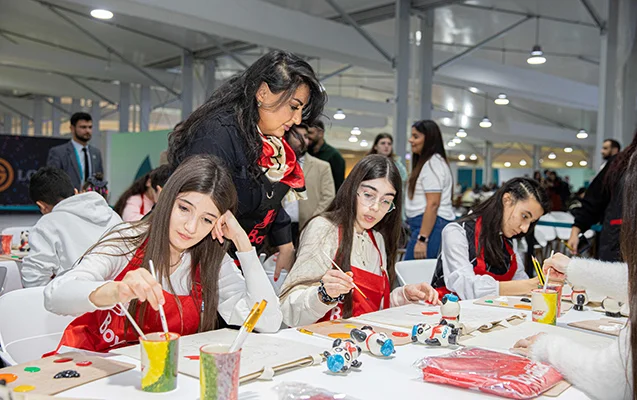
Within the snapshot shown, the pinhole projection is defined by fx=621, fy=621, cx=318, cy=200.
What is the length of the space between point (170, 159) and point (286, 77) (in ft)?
1.71

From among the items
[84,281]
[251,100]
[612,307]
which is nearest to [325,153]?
[251,100]

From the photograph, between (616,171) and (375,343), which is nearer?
(375,343)

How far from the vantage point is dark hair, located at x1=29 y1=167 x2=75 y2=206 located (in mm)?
3627

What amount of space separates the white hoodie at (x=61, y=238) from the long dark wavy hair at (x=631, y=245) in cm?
245

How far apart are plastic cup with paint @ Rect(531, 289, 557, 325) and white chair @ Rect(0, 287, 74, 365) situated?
151cm

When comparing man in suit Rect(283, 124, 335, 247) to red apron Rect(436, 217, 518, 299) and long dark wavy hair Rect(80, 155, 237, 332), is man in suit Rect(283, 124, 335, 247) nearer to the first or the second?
red apron Rect(436, 217, 518, 299)

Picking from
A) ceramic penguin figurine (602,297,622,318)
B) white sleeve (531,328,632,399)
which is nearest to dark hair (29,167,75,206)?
ceramic penguin figurine (602,297,622,318)

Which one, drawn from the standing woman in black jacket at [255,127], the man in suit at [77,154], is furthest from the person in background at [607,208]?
the man in suit at [77,154]

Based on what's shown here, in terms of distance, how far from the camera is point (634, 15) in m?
6.42

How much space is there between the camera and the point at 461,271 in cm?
281

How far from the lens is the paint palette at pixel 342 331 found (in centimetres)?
175

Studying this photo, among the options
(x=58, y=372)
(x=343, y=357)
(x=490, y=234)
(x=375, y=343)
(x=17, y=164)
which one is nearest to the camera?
(x=58, y=372)

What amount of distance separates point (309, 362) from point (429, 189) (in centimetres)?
300

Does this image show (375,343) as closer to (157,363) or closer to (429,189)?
(157,363)
